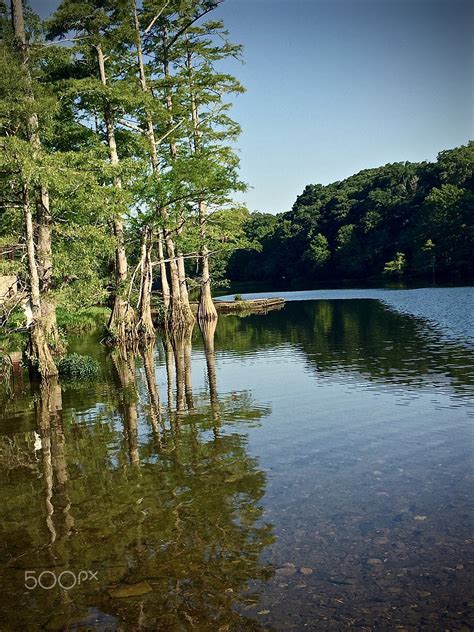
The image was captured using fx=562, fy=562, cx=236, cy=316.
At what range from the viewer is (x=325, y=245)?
105188 millimetres

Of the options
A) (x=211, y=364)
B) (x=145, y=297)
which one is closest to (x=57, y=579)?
(x=211, y=364)

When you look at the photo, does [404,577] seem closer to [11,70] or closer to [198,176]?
[11,70]

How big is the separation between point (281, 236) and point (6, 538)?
114119 mm

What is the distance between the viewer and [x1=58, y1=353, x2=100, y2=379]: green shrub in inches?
764

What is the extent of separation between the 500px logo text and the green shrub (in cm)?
1351

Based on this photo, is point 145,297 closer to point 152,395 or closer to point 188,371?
point 188,371

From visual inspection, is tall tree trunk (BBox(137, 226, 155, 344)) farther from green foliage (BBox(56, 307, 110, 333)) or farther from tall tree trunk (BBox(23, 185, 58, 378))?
tall tree trunk (BBox(23, 185, 58, 378))

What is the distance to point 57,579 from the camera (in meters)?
5.88

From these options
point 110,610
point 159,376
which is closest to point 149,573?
point 110,610

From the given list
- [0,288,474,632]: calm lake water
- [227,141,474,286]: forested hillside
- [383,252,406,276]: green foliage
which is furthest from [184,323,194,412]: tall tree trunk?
[383,252,406,276]: green foliage

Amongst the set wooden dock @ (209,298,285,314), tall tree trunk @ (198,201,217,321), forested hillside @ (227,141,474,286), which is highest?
forested hillside @ (227,141,474,286)

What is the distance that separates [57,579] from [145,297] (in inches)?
891

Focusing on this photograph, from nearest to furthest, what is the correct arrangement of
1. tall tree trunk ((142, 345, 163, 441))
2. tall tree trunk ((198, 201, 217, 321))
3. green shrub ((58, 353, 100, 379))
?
1. tall tree trunk ((142, 345, 163, 441))
2. green shrub ((58, 353, 100, 379))
3. tall tree trunk ((198, 201, 217, 321))

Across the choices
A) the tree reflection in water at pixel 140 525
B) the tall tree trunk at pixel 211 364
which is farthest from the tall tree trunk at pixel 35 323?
the tree reflection in water at pixel 140 525
